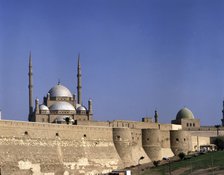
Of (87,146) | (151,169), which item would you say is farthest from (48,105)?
(151,169)

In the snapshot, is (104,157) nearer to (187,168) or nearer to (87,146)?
(87,146)

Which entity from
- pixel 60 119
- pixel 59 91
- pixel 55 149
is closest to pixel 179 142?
pixel 60 119

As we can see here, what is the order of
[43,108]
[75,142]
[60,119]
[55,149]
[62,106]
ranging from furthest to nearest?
[62,106], [43,108], [60,119], [75,142], [55,149]

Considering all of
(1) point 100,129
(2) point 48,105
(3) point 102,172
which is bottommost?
(3) point 102,172

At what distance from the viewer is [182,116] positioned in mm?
83312

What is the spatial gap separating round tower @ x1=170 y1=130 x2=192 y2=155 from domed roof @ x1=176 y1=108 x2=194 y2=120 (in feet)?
60.6

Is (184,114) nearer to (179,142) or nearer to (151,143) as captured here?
(179,142)

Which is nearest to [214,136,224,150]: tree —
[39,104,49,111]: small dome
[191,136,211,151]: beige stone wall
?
[191,136,211,151]: beige stone wall

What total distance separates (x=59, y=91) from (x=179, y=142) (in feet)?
53.2

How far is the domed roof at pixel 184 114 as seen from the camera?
83.2m

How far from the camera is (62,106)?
68.8 m

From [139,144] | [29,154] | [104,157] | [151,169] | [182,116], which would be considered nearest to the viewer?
[29,154]

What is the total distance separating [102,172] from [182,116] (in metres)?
33.4

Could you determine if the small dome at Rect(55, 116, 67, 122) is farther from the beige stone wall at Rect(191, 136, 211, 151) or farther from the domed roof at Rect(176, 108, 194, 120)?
the domed roof at Rect(176, 108, 194, 120)
